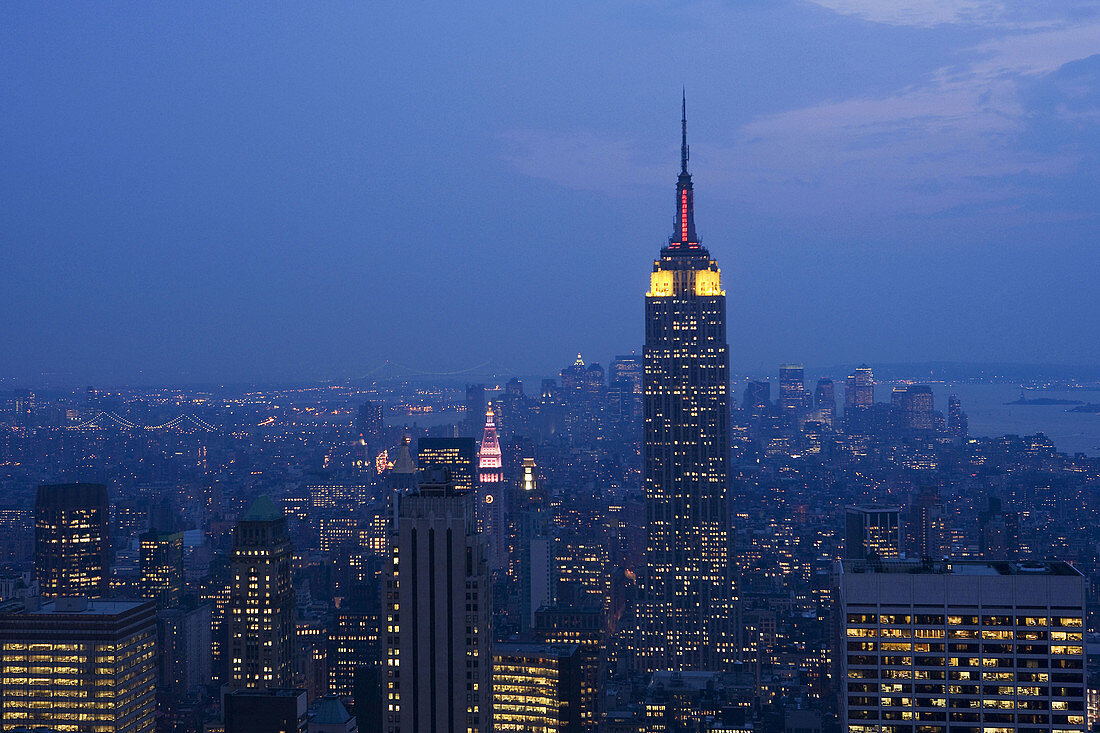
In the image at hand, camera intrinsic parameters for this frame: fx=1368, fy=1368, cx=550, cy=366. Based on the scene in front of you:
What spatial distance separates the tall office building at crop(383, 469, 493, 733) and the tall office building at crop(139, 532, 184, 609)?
55.1 m

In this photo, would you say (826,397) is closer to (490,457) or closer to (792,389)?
(792,389)

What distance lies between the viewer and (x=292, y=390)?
134500mm

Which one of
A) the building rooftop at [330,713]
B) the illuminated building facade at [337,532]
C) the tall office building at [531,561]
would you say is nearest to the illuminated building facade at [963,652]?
the building rooftop at [330,713]

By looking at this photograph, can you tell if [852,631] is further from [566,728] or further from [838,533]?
[838,533]

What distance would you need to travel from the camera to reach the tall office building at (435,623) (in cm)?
5250

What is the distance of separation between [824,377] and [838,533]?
46869mm

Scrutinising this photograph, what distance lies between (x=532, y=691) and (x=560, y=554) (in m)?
46.1

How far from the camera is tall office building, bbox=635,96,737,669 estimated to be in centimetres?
11338

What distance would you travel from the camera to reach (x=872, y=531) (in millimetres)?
117938

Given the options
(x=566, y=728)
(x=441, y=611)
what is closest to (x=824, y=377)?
(x=566, y=728)

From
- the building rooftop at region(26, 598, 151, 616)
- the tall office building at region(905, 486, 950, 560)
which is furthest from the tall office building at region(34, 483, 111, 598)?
the tall office building at region(905, 486, 950, 560)

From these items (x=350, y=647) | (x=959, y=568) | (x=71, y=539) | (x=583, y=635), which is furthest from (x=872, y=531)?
(x=959, y=568)

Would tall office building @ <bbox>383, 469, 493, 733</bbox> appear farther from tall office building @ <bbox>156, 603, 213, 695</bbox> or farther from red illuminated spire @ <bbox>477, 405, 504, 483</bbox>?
red illuminated spire @ <bbox>477, 405, 504, 483</bbox>

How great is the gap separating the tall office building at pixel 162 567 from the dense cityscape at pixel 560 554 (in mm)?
305
